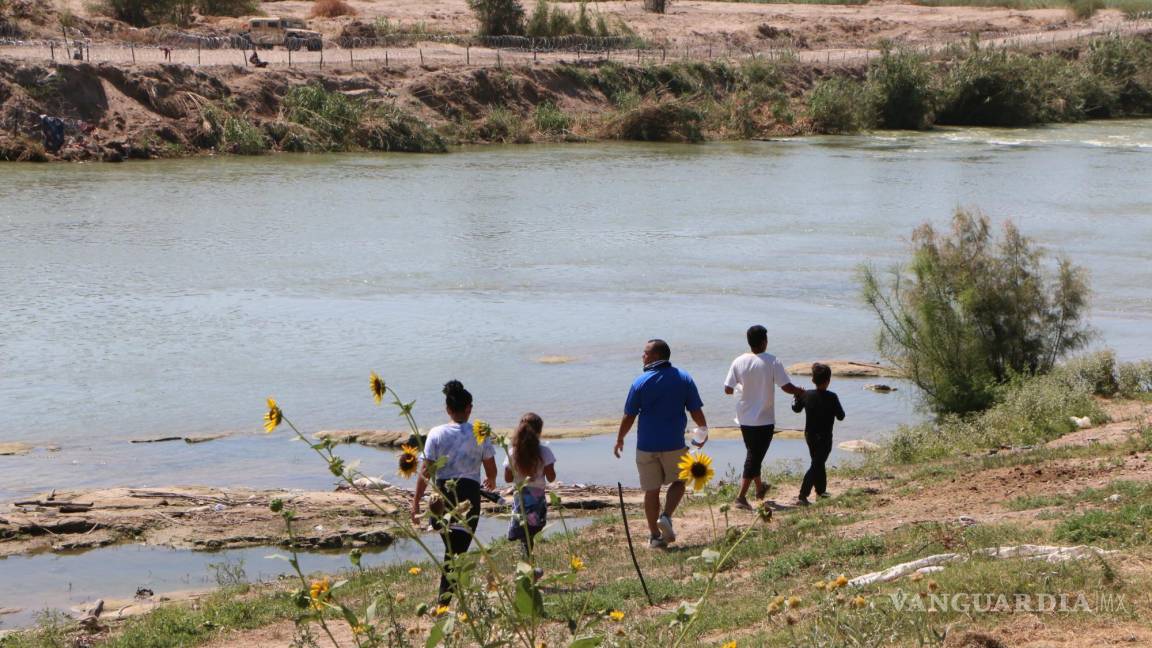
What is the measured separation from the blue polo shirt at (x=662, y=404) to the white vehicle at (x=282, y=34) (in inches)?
1765

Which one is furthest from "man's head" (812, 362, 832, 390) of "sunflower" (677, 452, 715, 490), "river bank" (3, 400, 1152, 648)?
"sunflower" (677, 452, 715, 490)

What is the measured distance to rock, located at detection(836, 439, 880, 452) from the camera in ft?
43.5

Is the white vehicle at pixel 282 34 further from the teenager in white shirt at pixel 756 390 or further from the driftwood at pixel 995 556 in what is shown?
the driftwood at pixel 995 556

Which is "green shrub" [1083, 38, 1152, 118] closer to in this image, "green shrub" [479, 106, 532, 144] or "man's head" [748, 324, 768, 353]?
"green shrub" [479, 106, 532, 144]

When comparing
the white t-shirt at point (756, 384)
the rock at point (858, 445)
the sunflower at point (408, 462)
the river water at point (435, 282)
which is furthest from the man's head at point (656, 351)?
the rock at point (858, 445)

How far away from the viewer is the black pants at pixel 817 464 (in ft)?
33.0

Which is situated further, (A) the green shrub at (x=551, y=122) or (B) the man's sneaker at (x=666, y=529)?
(A) the green shrub at (x=551, y=122)

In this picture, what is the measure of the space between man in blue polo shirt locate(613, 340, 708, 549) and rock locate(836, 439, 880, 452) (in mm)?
4700

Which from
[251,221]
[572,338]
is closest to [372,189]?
[251,221]

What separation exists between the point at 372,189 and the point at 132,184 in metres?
6.43

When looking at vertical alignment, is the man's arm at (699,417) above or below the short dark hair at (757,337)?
below

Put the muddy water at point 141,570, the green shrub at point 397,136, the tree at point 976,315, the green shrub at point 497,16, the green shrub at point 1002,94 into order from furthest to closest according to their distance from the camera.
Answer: the green shrub at point 497,16
the green shrub at point 1002,94
the green shrub at point 397,136
the tree at point 976,315
the muddy water at point 141,570

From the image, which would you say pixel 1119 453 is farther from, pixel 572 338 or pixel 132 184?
pixel 132 184

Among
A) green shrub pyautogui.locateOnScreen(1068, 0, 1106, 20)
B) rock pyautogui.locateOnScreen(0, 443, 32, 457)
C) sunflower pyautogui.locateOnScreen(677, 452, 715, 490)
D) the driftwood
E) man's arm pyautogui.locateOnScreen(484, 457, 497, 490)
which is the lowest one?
rock pyautogui.locateOnScreen(0, 443, 32, 457)
